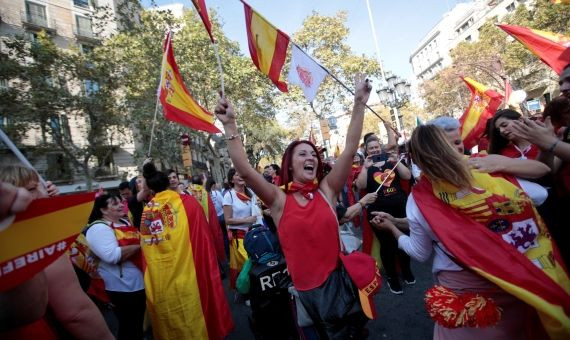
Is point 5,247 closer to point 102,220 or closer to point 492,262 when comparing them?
point 492,262

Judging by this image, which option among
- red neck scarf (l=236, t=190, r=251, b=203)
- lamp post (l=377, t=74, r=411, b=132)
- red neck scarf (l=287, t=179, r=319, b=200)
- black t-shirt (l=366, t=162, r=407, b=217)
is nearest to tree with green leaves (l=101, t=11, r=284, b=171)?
lamp post (l=377, t=74, r=411, b=132)

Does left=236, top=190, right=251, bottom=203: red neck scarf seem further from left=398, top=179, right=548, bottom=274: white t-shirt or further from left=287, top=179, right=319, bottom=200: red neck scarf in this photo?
left=398, top=179, right=548, bottom=274: white t-shirt

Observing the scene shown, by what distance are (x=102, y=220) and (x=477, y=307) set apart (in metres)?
3.10

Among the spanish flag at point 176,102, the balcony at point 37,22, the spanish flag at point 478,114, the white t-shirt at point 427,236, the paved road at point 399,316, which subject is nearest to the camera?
the white t-shirt at point 427,236

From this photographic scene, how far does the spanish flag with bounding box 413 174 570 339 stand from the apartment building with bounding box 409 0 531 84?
3824 cm

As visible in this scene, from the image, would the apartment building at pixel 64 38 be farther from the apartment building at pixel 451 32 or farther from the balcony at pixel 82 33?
the apartment building at pixel 451 32

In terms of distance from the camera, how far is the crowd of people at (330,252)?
1.60m

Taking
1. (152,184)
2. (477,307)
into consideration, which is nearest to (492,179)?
(477,307)

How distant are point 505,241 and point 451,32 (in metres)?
58.7

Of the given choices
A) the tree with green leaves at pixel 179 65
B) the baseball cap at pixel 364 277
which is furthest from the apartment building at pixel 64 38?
the baseball cap at pixel 364 277

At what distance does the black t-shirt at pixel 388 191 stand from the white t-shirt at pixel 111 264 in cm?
294

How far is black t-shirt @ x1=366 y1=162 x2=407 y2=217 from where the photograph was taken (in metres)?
4.57

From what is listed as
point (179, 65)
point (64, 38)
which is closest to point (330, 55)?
→ point (179, 65)

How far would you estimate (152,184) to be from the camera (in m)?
3.53
